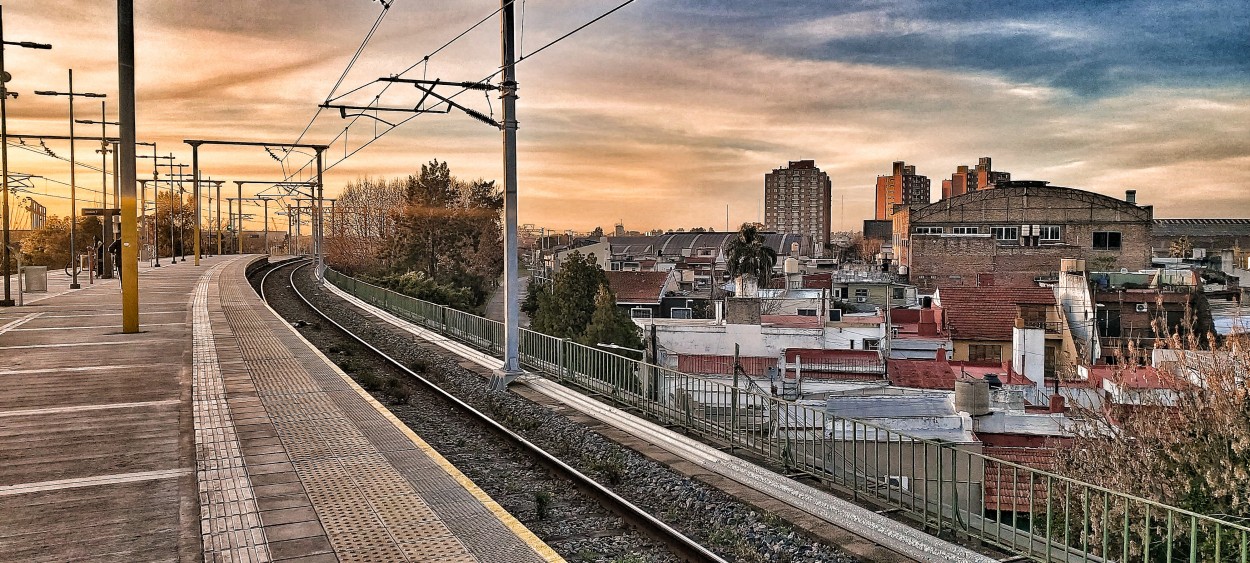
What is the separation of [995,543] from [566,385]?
8.25 metres

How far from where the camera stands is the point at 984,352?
39938 mm

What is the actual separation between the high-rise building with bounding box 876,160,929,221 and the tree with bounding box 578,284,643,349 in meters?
131

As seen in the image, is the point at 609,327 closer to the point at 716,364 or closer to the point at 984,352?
the point at 716,364

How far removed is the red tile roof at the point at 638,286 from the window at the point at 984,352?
18.1 m

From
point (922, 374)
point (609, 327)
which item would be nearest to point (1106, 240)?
point (922, 374)

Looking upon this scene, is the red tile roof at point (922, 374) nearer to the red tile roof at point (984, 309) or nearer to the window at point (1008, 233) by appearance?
the red tile roof at point (984, 309)

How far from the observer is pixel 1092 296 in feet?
131

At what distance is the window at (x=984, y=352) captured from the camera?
3984 centimetres

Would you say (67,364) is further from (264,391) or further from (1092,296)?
(1092,296)

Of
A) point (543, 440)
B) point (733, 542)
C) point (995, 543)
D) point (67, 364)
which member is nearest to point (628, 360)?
point (543, 440)

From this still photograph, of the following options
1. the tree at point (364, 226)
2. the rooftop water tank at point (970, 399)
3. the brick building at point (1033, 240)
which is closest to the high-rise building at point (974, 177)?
the brick building at point (1033, 240)

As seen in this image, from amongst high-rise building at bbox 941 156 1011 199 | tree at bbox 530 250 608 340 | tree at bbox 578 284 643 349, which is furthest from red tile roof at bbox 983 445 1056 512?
high-rise building at bbox 941 156 1011 199

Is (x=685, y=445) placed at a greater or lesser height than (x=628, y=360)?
lesser

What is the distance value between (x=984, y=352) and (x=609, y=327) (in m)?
18.6
